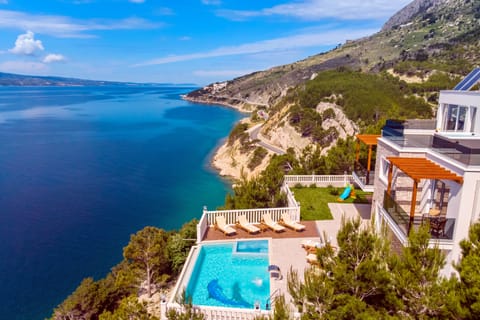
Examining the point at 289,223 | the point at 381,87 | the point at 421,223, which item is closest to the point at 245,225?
the point at 289,223

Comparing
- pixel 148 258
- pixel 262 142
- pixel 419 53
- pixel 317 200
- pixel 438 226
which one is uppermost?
pixel 419 53

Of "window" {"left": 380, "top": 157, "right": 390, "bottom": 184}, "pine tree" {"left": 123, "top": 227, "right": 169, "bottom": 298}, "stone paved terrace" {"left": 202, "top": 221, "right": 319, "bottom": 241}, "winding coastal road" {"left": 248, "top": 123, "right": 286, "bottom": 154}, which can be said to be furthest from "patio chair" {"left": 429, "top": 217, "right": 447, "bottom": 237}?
"winding coastal road" {"left": 248, "top": 123, "right": 286, "bottom": 154}

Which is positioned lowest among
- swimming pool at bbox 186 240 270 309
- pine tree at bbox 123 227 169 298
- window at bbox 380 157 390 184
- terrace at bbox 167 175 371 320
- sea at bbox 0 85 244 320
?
sea at bbox 0 85 244 320

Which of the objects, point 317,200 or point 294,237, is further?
point 317,200

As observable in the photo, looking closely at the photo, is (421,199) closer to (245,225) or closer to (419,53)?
(245,225)

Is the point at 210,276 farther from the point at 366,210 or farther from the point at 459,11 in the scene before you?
the point at 459,11

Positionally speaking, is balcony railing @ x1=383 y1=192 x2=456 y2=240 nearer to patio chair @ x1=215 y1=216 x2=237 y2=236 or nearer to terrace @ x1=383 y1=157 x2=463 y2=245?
terrace @ x1=383 y1=157 x2=463 y2=245

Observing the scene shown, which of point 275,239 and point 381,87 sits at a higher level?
point 381,87
